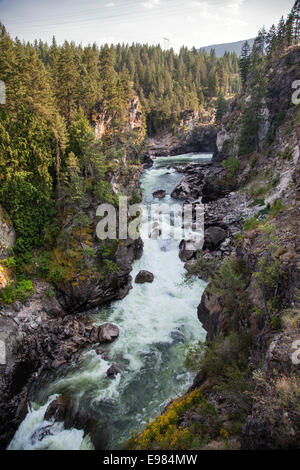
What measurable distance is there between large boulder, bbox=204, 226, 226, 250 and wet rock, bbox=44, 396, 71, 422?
20152 millimetres

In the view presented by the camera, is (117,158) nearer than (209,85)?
Yes

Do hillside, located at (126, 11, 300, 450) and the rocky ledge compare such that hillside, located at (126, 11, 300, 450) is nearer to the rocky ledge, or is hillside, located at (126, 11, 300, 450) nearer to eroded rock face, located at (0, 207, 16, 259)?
the rocky ledge

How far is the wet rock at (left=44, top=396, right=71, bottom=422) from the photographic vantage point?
14117 mm

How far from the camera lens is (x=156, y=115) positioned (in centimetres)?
9044

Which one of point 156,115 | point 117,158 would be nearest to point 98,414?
point 117,158

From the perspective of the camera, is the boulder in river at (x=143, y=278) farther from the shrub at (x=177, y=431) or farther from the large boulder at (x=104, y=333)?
the shrub at (x=177, y=431)

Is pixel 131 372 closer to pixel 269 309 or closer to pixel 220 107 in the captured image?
pixel 269 309

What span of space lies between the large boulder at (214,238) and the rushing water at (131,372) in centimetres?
505

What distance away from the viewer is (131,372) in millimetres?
17125

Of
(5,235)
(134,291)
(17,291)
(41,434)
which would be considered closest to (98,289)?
(134,291)

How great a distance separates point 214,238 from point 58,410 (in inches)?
846

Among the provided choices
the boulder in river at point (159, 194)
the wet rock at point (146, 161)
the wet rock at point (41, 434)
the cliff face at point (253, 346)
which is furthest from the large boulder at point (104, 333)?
the wet rock at point (146, 161)
